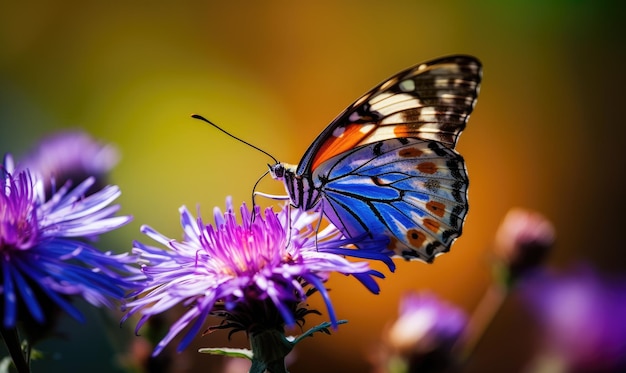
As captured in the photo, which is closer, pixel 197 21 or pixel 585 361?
pixel 585 361

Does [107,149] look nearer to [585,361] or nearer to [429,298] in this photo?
[429,298]

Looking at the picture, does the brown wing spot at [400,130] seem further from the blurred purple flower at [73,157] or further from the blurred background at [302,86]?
the blurred background at [302,86]

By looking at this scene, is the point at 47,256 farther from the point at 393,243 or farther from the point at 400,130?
the point at 400,130

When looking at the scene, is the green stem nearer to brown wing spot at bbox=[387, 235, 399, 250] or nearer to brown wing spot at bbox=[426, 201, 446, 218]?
brown wing spot at bbox=[387, 235, 399, 250]

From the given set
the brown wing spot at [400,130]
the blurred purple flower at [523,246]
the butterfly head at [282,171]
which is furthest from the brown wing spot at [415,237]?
the blurred purple flower at [523,246]

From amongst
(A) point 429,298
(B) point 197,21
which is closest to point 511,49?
(B) point 197,21

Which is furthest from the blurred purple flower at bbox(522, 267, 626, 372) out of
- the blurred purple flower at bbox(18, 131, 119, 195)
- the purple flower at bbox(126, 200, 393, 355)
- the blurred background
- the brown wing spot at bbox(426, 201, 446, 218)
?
the blurred background
